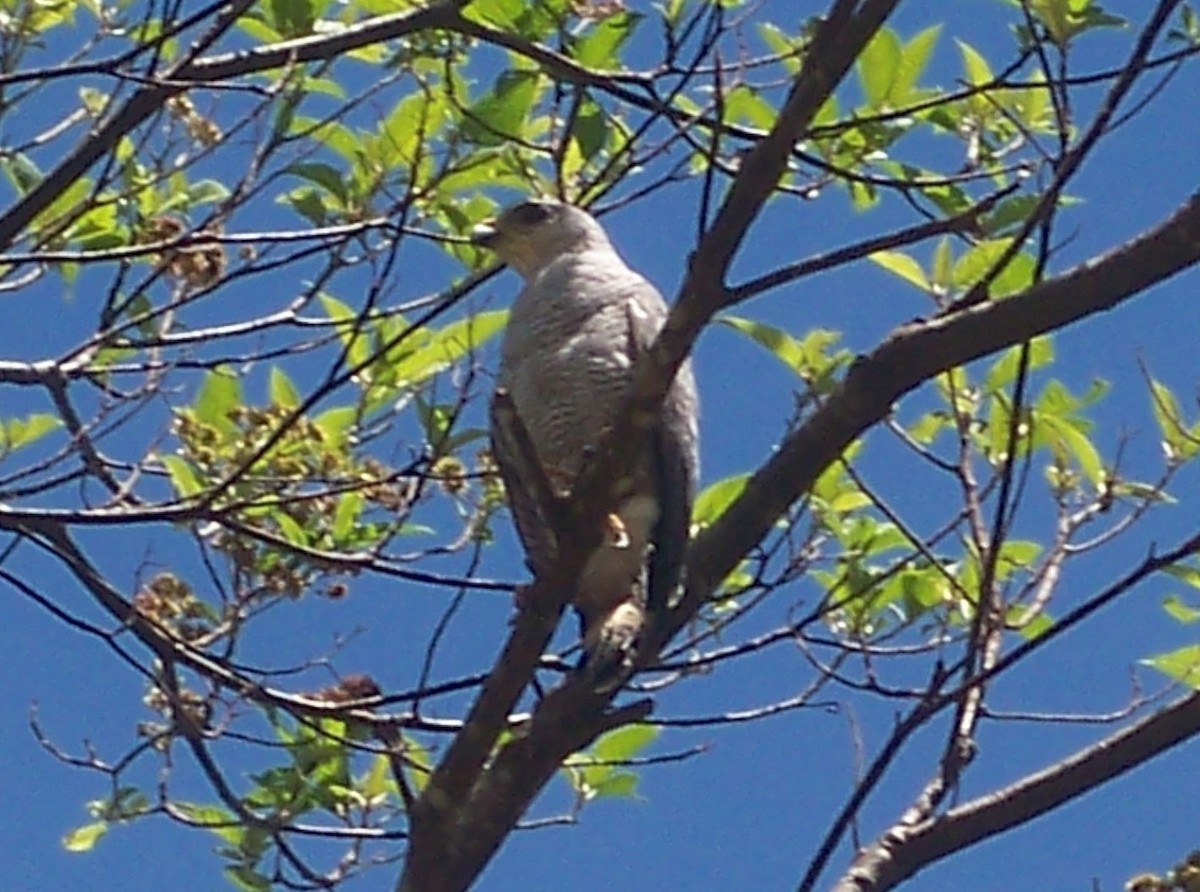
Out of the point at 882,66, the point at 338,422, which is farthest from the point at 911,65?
the point at 338,422

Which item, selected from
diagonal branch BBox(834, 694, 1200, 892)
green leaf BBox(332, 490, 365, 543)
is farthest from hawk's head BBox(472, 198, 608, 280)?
diagonal branch BBox(834, 694, 1200, 892)

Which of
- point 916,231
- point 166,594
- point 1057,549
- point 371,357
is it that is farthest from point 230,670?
point 916,231

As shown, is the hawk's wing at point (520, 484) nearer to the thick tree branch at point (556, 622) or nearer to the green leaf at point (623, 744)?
the thick tree branch at point (556, 622)

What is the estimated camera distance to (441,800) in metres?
2.86

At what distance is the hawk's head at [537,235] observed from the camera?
15.3ft

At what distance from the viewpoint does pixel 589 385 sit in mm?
4641

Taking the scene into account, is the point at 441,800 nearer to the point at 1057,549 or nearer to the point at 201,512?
the point at 201,512

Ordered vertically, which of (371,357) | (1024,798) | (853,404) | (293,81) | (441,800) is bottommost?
(1024,798)

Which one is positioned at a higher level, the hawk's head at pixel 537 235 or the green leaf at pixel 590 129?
the hawk's head at pixel 537 235

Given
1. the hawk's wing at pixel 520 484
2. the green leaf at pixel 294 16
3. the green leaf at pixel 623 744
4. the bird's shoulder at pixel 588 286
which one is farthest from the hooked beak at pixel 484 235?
the green leaf at pixel 623 744

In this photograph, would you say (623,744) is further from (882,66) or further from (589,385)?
(882,66)

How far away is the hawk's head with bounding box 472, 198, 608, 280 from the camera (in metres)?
4.68

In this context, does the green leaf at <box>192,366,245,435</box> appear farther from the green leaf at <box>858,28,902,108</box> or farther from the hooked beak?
the green leaf at <box>858,28,902,108</box>

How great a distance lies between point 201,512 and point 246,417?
352 millimetres
